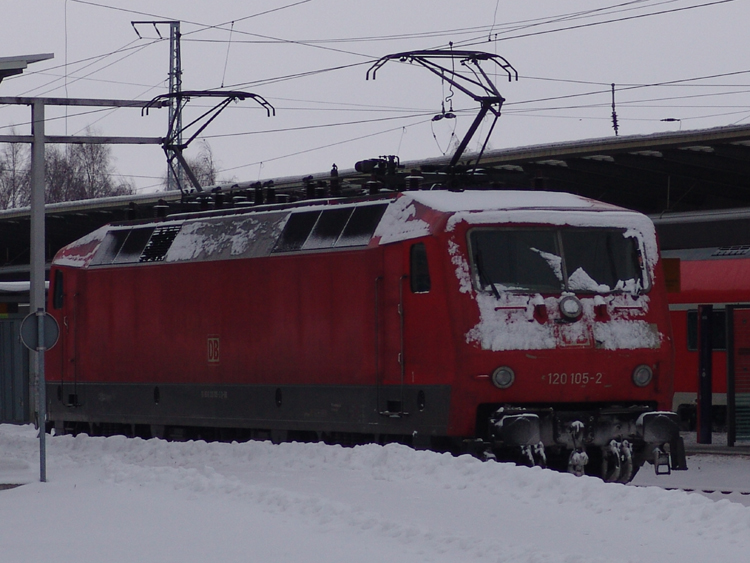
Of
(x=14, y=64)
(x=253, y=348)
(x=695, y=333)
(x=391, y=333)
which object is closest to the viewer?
(x=391, y=333)

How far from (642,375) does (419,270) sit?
2.59 metres

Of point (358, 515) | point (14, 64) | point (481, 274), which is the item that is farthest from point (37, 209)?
point (358, 515)

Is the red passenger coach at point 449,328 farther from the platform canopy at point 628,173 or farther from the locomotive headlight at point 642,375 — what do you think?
the platform canopy at point 628,173

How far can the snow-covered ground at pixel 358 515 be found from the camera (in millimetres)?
9664

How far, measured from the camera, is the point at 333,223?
16.4 meters

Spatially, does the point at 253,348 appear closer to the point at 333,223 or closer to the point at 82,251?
the point at 333,223

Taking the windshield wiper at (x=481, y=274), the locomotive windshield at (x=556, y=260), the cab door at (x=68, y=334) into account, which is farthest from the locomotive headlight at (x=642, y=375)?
the cab door at (x=68, y=334)

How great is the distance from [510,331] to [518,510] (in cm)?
349

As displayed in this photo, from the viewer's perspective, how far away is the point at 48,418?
22.1 metres

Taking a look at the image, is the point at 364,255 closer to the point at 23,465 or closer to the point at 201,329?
the point at 201,329

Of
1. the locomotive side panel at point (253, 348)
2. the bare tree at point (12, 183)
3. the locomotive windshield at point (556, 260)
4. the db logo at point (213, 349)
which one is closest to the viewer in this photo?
the locomotive windshield at point (556, 260)

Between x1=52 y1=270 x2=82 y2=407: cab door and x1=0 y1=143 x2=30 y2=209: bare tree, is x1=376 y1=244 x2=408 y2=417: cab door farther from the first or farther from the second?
x1=0 y1=143 x2=30 y2=209: bare tree

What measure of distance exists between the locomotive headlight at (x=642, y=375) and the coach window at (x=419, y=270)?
236 cm

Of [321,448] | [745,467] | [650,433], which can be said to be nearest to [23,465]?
[321,448]
